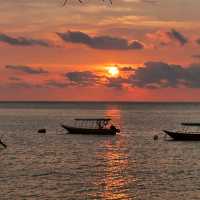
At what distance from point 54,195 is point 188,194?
1243 cm

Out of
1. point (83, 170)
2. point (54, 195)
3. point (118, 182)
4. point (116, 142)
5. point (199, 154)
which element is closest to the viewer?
point (54, 195)

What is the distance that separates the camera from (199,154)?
86000mm

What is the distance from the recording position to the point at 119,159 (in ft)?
262

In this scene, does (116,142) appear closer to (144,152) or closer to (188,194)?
(144,152)

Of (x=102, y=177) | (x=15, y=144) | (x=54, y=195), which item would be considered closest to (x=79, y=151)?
(x=15, y=144)

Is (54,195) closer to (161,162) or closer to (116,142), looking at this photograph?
(161,162)

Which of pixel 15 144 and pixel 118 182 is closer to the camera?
pixel 118 182

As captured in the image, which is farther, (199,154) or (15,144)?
(15,144)

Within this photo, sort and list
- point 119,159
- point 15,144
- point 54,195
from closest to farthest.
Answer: point 54,195
point 119,159
point 15,144

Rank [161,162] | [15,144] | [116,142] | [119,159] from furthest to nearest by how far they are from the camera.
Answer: [116,142]
[15,144]
[119,159]
[161,162]

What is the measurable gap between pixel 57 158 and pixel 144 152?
57.9 ft

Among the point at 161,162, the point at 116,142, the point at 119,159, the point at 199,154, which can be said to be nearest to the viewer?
the point at 161,162

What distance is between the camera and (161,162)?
245 ft

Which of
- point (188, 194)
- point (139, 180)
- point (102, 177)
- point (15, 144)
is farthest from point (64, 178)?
point (15, 144)
